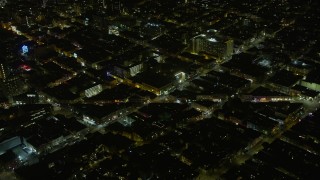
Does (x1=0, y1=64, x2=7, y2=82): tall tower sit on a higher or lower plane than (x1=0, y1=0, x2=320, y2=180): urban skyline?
higher

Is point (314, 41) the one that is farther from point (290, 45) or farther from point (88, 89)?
point (88, 89)

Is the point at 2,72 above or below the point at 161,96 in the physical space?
above

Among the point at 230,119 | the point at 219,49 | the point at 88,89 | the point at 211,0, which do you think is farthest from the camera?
the point at 211,0

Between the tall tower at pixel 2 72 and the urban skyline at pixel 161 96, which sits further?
the tall tower at pixel 2 72

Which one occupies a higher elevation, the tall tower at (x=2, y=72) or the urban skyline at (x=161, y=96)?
the tall tower at (x=2, y=72)

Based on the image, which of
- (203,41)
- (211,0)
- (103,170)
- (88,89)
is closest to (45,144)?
(103,170)

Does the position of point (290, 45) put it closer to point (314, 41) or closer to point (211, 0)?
point (314, 41)

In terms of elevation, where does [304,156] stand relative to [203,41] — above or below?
below

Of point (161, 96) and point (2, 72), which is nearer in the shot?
point (161, 96)

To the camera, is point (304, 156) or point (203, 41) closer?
point (304, 156)

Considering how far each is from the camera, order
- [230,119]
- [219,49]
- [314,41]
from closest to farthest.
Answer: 1. [230,119]
2. [219,49]
3. [314,41]

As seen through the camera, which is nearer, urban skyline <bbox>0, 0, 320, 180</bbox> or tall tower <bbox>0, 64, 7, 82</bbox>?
urban skyline <bbox>0, 0, 320, 180</bbox>
